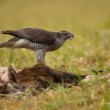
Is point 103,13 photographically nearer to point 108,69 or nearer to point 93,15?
point 93,15

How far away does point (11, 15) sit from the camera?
85.7ft

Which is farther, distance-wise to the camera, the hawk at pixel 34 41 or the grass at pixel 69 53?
the hawk at pixel 34 41

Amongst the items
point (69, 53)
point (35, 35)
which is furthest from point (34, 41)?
point (69, 53)

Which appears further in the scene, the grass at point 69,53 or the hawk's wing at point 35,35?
the hawk's wing at point 35,35

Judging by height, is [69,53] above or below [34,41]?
below

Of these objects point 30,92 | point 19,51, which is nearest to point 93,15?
point 19,51

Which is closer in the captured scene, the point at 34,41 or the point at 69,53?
the point at 34,41

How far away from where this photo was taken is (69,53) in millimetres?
13078

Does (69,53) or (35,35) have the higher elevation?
(35,35)

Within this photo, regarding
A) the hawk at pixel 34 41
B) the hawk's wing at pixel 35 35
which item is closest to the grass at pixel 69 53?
the hawk at pixel 34 41

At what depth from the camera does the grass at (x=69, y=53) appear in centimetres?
749

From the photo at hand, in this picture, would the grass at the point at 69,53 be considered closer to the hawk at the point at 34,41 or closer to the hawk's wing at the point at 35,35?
the hawk at the point at 34,41

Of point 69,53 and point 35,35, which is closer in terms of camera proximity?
A: point 35,35

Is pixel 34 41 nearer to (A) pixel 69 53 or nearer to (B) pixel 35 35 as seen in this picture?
(B) pixel 35 35
